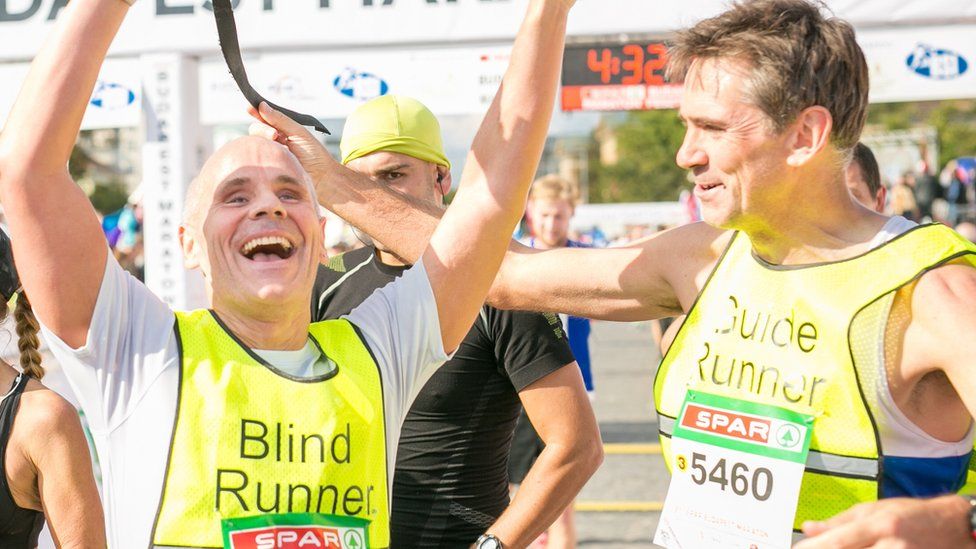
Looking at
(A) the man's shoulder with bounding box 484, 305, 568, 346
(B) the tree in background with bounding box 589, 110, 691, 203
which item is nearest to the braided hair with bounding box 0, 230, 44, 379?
(A) the man's shoulder with bounding box 484, 305, 568, 346

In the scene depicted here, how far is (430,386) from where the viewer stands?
2982 mm

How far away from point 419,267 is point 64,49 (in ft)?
2.58

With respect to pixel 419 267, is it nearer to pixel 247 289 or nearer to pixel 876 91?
pixel 247 289

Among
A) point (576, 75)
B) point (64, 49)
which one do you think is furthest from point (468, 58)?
point (64, 49)

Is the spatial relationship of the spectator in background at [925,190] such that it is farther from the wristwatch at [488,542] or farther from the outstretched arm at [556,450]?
the wristwatch at [488,542]

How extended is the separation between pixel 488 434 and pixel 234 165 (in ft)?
3.95

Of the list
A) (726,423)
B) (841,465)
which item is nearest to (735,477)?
(726,423)

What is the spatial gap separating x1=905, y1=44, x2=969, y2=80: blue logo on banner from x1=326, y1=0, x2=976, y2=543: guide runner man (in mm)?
4242

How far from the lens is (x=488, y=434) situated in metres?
3.04

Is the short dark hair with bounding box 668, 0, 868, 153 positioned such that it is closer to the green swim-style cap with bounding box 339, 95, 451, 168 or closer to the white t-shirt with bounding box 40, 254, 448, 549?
the white t-shirt with bounding box 40, 254, 448, 549

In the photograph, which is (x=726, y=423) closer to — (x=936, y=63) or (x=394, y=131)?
(x=394, y=131)

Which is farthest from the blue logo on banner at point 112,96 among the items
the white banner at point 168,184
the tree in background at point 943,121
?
the tree in background at point 943,121

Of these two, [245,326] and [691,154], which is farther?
[691,154]

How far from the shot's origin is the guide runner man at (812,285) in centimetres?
206
